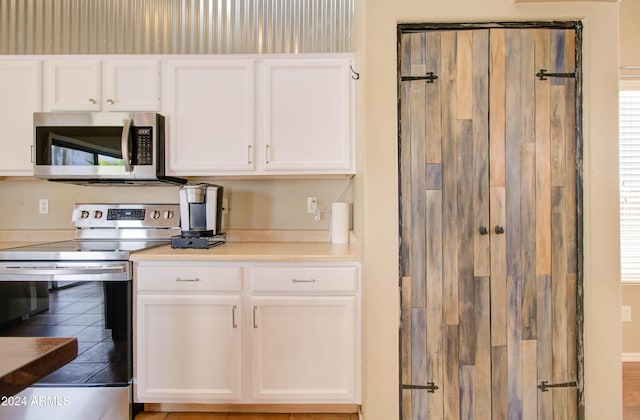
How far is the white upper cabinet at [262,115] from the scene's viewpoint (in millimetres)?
2174

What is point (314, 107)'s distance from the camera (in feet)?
7.14

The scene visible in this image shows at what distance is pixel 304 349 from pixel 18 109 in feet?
7.66

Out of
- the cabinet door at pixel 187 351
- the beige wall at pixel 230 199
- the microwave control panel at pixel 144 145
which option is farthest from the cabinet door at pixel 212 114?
the cabinet door at pixel 187 351

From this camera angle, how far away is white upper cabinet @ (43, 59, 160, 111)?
2.20 m

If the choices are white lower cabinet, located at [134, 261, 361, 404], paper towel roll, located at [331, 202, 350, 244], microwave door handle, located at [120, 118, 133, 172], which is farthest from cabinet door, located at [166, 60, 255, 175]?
white lower cabinet, located at [134, 261, 361, 404]

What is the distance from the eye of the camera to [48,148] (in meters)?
2.18

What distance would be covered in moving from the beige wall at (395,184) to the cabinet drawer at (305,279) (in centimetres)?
20

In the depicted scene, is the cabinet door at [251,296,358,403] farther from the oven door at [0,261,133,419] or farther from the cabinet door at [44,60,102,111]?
the cabinet door at [44,60,102,111]

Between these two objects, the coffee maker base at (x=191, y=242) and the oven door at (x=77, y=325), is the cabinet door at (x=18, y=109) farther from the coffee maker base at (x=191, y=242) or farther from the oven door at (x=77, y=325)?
the coffee maker base at (x=191, y=242)

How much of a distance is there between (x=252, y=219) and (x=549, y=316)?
188 cm

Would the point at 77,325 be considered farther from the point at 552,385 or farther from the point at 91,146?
the point at 552,385

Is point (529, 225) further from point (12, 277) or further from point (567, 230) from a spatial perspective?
point (12, 277)

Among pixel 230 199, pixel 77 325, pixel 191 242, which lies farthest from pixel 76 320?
pixel 230 199

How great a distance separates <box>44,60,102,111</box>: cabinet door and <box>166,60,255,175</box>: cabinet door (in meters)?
0.47
